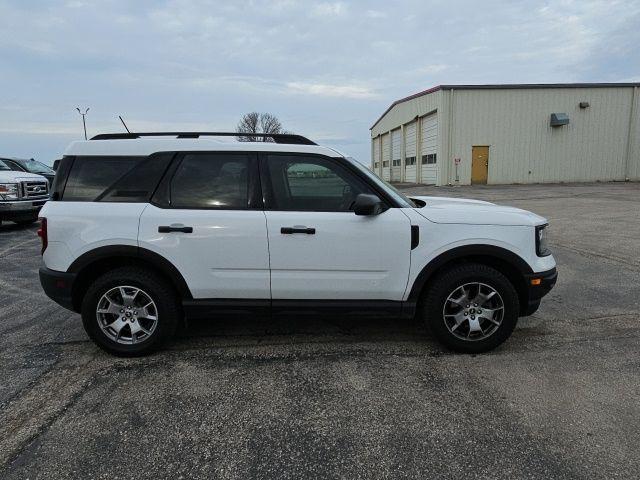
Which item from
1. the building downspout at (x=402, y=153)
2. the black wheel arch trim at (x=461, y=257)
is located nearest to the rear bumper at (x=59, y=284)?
the black wheel arch trim at (x=461, y=257)

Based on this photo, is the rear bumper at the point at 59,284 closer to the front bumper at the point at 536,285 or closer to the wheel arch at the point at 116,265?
the wheel arch at the point at 116,265

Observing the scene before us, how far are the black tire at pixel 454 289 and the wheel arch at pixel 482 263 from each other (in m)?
0.07

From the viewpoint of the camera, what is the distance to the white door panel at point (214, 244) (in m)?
3.45

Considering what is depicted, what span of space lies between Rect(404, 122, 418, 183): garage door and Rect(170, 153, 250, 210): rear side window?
3021 centimetres

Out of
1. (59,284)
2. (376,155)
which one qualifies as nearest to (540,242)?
(59,284)

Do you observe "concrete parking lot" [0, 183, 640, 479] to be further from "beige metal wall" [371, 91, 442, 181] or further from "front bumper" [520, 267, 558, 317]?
"beige metal wall" [371, 91, 442, 181]

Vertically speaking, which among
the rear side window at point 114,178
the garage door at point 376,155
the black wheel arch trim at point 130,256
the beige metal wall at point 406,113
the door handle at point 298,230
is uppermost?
the beige metal wall at point 406,113

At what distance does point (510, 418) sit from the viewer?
109 inches

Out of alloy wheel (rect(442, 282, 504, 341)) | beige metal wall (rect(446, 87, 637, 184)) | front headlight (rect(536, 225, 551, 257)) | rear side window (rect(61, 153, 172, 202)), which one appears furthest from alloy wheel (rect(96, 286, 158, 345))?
beige metal wall (rect(446, 87, 637, 184))

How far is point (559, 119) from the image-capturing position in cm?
2636

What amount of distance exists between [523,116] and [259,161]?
89.5ft

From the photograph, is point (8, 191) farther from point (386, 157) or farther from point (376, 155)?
point (376, 155)

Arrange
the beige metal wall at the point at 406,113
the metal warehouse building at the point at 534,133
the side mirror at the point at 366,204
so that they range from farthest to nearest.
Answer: the beige metal wall at the point at 406,113 → the metal warehouse building at the point at 534,133 → the side mirror at the point at 366,204

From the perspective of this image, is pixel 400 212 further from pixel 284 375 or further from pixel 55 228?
pixel 55 228
